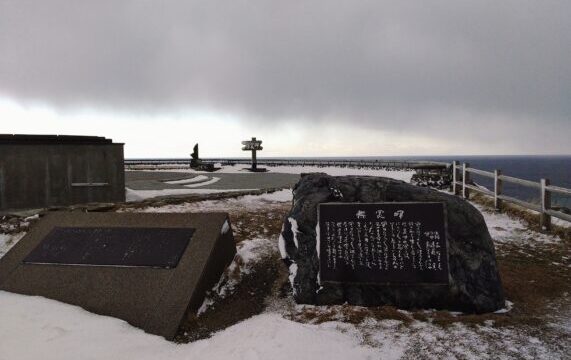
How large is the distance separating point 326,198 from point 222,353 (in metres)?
2.56

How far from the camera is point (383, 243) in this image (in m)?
5.06

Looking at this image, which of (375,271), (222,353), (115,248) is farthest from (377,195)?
(115,248)

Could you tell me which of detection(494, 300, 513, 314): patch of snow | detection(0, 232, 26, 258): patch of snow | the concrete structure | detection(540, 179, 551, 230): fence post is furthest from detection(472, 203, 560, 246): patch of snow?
the concrete structure

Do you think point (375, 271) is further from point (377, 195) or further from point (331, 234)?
point (377, 195)

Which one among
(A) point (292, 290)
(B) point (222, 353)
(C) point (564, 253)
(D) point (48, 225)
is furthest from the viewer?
(C) point (564, 253)

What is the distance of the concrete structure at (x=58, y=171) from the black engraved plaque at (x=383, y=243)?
888 cm

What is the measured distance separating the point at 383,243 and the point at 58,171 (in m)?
9.94

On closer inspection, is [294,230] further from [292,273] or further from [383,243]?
[383,243]

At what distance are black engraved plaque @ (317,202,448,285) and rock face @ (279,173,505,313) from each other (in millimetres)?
114

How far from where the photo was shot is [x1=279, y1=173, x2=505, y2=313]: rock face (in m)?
4.77

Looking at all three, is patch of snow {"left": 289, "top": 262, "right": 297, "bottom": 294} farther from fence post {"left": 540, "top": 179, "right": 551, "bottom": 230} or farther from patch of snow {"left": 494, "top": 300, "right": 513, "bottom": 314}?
fence post {"left": 540, "top": 179, "right": 551, "bottom": 230}

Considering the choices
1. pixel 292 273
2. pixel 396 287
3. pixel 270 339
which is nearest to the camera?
pixel 270 339

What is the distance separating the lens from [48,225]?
6.16 meters

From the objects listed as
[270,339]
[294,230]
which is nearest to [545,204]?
[294,230]
